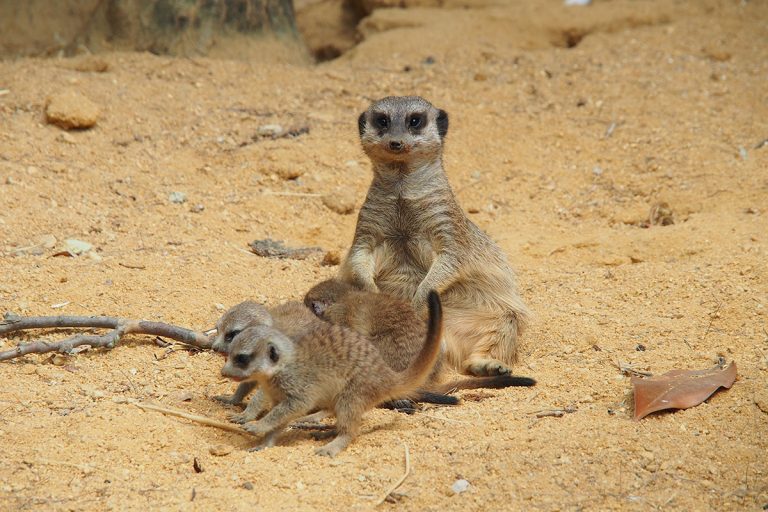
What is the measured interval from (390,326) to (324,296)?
44 cm

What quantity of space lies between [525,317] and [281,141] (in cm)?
259

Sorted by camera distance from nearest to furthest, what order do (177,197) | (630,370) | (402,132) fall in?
(630,370) → (402,132) → (177,197)

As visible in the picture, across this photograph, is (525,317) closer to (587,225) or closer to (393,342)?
(393,342)

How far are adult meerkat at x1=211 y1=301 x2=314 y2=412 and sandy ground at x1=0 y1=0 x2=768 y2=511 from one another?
105 millimetres

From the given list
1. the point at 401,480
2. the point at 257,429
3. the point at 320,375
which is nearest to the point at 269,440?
the point at 257,429

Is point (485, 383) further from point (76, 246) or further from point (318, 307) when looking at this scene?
point (76, 246)

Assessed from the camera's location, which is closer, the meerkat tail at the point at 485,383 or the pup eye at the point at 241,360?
the pup eye at the point at 241,360

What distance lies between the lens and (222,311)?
13.9ft

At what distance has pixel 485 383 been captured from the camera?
148 inches

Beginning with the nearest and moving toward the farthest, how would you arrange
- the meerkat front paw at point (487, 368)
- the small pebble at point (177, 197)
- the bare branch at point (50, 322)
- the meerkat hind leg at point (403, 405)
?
1. the meerkat hind leg at point (403, 405)
2. the bare branch at point (50, 322)
3. the meerkat front paw at point (487, 368)
4. the small pebble at point (177, 197)

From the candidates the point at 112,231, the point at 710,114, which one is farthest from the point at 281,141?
the point at 710,114

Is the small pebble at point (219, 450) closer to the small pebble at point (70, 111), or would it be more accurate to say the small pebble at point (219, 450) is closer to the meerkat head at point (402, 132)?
the meerkat head at point (402, 132)

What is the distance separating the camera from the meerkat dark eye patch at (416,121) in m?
4.35

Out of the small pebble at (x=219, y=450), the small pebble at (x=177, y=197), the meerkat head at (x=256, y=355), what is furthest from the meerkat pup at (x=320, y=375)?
the small pebble at (x=177, y=197)
